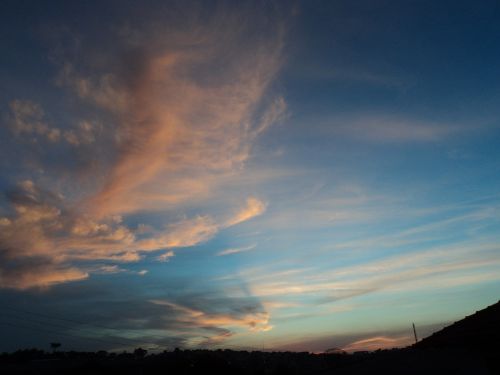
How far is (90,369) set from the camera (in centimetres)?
3806

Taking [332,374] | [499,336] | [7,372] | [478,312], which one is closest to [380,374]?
[332,374]

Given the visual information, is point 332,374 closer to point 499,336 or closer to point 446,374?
point 446,374

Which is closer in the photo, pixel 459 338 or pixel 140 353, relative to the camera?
pixel 459 338

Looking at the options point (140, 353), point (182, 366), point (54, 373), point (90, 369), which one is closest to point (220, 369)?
point (182, 366)

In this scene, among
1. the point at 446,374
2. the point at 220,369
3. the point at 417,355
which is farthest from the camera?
the point at 220,369

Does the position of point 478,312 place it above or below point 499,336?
above

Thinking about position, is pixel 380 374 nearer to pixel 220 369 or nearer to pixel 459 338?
pixel 459 338

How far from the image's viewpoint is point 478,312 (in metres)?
20.6

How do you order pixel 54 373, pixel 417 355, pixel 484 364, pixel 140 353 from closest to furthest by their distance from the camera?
pixel 484 364
pixel 417 355
pixel 54 373
pixel 140 353

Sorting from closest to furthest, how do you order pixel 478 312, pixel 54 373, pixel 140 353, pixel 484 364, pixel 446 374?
pixel 446 374, pixel 484 364, pixel 478 312, pixel 54 373, pixel 140 353

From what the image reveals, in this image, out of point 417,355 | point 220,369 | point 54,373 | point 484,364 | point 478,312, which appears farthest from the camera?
point 220,369

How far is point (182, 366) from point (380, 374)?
115 ft

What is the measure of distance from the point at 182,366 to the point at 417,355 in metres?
33.0

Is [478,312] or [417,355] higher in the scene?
[478,312]
